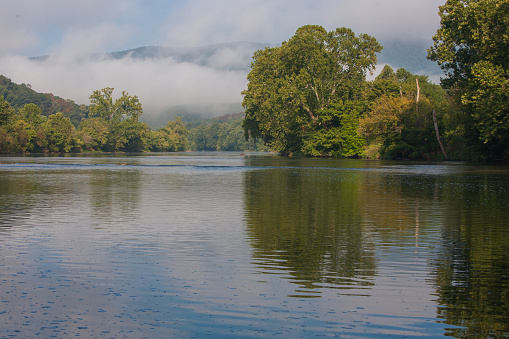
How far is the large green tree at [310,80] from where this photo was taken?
96938mm

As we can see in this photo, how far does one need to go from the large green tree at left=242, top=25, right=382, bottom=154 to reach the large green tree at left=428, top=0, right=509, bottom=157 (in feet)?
127

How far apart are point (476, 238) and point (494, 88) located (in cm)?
3891

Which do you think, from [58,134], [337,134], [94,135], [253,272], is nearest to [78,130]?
[94,135]

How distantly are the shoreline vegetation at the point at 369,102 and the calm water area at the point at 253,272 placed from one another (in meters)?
35.2

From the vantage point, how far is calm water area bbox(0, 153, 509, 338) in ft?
23.2

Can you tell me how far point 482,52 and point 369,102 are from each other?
3816 centimetres

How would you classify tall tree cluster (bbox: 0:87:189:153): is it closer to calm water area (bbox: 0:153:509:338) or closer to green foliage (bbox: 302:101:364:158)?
green foliage (bbox: 302:101:364:158)

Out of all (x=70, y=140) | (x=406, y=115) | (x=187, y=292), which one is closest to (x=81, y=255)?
(x=187, y=292)

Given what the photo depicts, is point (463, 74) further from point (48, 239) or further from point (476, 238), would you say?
point (48, 239)

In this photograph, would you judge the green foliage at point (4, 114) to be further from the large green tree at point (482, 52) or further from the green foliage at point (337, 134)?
the large green tree at point (482, 52)

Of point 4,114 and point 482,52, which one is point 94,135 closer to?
point 4,114

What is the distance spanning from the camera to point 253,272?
31.9 feet

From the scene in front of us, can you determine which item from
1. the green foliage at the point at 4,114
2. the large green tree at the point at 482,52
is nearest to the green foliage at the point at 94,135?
the green foliage at the point at 4,114

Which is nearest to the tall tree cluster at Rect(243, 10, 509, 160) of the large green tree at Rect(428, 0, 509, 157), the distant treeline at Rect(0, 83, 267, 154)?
the large green tree at Rect(428, 0, 509, 157)
